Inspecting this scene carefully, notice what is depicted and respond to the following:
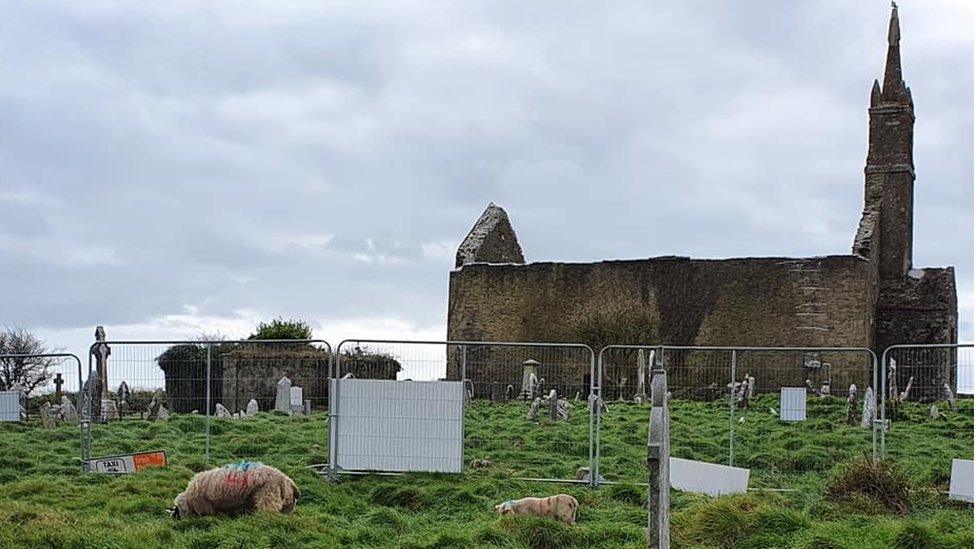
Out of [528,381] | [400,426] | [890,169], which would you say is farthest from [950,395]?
[890,169]

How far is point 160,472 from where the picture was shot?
50.4 ft

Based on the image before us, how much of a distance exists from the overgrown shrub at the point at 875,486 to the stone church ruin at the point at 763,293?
28502 mm

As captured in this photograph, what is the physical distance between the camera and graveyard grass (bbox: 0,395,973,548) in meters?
11.5

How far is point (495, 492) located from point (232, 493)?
319 centimetres

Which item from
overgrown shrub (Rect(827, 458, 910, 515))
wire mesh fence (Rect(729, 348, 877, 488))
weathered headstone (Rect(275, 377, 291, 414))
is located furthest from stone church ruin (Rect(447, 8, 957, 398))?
overgrown shrub (Rect(827, 458, 910, 515))

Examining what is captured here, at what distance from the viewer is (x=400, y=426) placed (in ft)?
51.6

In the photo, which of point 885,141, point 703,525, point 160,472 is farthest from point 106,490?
point 885,141

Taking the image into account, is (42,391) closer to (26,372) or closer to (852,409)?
(26,372)

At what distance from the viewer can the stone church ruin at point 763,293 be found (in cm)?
4266

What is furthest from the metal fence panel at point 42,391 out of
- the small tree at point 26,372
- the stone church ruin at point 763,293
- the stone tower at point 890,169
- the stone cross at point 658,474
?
the stone tower at point 890,169

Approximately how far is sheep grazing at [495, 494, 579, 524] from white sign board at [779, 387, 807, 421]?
28.1 ft

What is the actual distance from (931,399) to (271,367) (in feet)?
55.1

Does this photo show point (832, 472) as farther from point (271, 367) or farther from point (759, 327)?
point (759, 327)

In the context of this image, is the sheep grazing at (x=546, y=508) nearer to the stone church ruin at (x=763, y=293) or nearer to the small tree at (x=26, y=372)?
the small tree at (x=26, y=372)
